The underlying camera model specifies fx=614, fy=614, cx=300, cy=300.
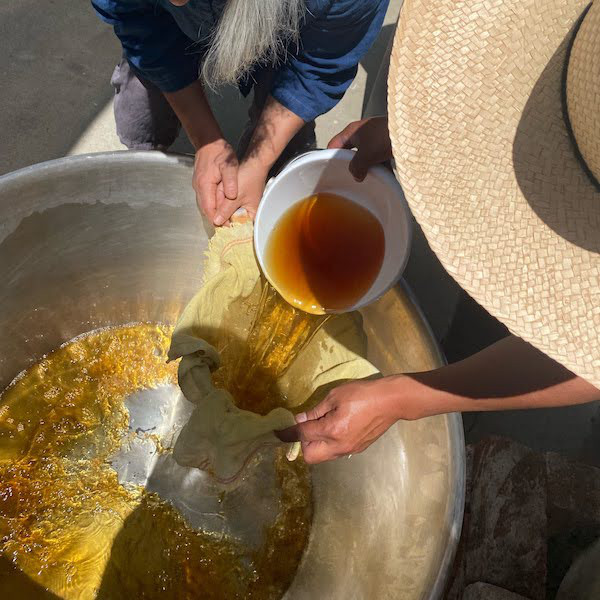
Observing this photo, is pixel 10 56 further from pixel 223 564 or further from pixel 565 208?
pixel 565 208

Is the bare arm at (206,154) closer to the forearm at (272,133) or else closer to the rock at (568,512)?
the forearm at (272,133)

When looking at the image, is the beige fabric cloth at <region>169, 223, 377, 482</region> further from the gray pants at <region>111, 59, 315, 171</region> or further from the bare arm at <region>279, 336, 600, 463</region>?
the gray pants at <region>111, 59, 315, 171</region>

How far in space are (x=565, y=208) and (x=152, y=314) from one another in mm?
987

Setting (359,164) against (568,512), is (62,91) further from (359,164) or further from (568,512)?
(568,512)

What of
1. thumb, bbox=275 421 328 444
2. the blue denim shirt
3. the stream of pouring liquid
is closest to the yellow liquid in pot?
the stream of pouring liquid

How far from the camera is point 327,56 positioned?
1.07 meters

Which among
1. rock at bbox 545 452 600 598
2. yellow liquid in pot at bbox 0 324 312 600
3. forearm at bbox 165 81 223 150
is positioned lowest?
rock at bbox 545 452 600 598

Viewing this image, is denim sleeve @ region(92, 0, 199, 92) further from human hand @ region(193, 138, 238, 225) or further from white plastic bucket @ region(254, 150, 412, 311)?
white plastic bucket @ region(254, 150, 412, 311)

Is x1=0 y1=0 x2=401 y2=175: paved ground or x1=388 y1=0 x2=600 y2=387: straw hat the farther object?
x1=0 y1=0 x2=401 y2=175: paved ground

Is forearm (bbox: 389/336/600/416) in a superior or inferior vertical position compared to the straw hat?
inferior

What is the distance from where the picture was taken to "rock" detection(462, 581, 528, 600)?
113 cm

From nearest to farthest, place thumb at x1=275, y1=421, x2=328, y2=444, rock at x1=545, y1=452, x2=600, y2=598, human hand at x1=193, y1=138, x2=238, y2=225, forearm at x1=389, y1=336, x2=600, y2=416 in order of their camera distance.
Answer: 1. forearm at x1=389, y1=336, x2=600, y2=416
2. thumb at x1=275, y1=421, x2=328, y2=444
3. human hand at x1=193, y1=138, x2=238, y2=225
4. rock at x1=545, y1=452, x2=600, y2=598

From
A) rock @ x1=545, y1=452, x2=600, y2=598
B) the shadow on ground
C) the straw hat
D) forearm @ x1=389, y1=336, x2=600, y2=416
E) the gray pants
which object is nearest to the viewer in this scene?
the straw hat

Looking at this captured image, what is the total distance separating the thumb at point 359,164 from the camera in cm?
100
